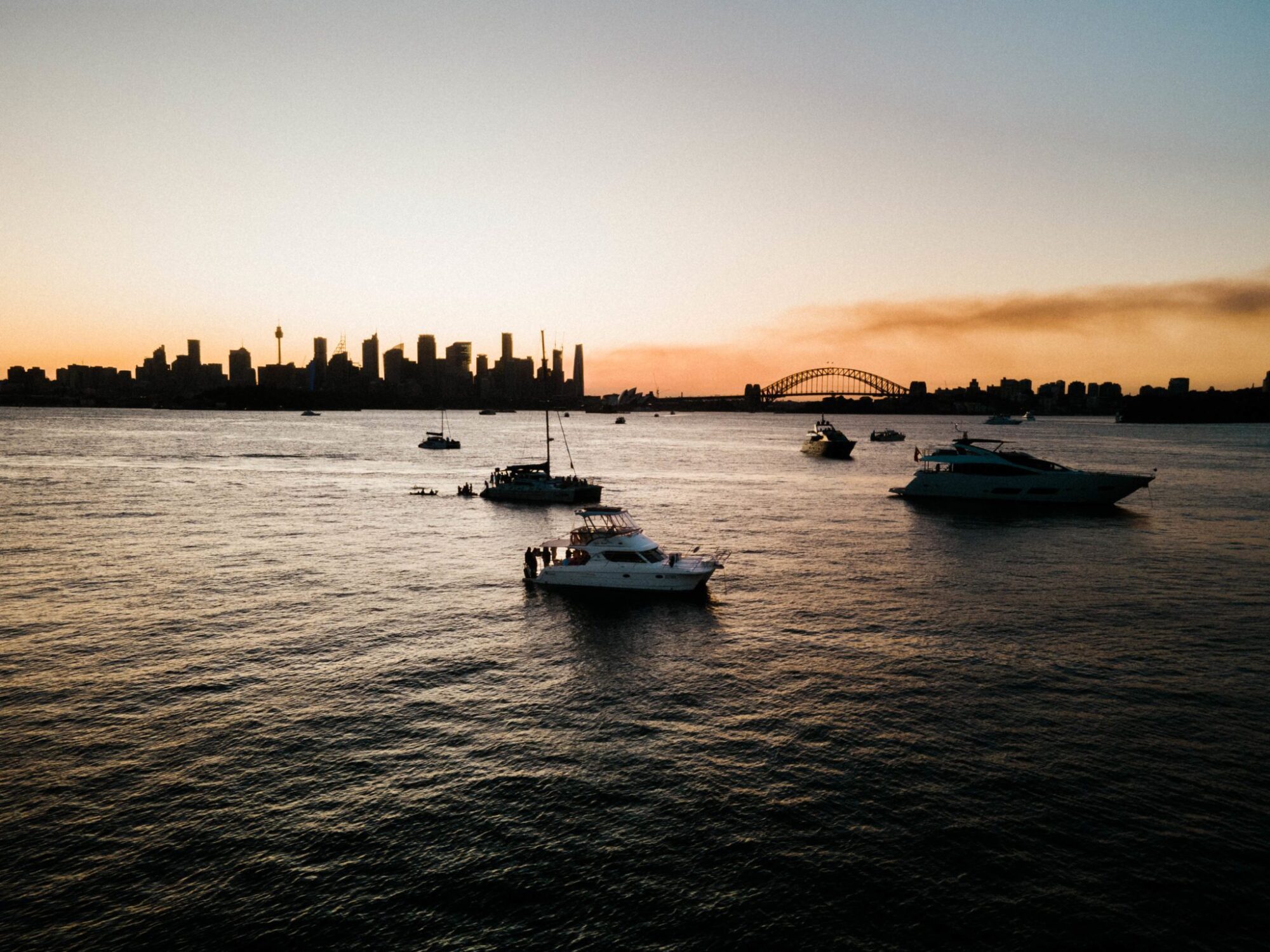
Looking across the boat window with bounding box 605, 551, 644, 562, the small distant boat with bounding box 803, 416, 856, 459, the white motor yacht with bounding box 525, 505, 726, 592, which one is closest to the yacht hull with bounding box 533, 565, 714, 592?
the white motor yacht with bounding box 525, 505, 726, 592

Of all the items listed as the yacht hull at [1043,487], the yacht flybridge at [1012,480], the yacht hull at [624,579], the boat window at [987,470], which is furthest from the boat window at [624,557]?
the boat window at [987,470]

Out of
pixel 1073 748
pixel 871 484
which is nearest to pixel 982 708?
pixel 1073 748

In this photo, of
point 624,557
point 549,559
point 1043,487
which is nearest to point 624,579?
point 624,557

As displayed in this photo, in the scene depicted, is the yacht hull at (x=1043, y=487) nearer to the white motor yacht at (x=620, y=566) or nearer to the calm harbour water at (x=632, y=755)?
the calm harbour water at (x=632, y=755)

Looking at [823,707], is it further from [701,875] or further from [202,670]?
[202,670]

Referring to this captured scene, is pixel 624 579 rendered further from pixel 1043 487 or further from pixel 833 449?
pixel 833 449
